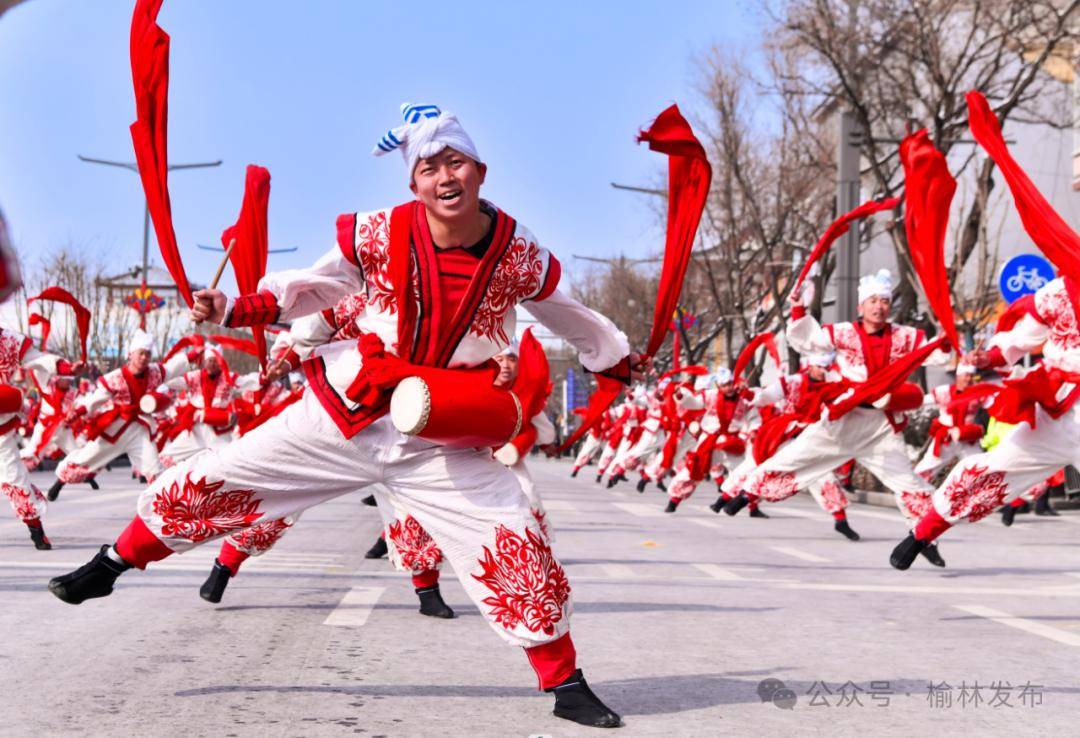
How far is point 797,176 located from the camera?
3491 centimetres

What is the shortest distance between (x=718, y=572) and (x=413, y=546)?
11.0 feet

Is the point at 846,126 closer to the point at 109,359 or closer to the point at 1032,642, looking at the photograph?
the point at 1032,642

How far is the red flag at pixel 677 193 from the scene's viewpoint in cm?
545

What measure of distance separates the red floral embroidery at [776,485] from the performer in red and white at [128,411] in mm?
7202

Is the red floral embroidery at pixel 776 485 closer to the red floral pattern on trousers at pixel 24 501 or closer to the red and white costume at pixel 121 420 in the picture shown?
the red floral pattern on trousers at pixel 24 501

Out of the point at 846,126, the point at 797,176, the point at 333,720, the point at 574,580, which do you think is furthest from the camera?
the point at 797,176

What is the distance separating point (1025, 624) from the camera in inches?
275

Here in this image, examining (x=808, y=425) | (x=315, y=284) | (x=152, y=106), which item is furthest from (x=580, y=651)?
(x=808, y=425)

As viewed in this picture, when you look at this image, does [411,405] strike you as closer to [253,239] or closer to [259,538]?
[253,239]

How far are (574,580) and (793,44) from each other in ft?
59.5

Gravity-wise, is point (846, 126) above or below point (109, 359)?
above

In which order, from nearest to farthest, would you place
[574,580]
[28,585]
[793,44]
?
1. [28,585]
2. [574,580]
3. [793,44]

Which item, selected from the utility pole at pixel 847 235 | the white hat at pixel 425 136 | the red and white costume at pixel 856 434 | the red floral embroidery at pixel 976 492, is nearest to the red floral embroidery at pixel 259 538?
the white hat at pixel 425 136

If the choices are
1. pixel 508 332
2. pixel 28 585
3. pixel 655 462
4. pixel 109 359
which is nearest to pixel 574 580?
pixel 28 585
